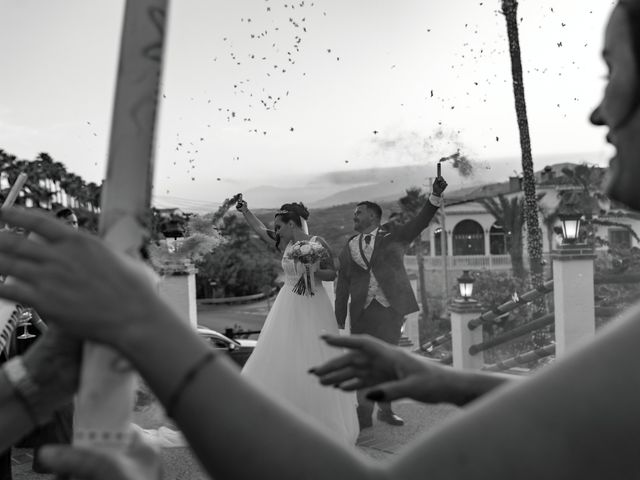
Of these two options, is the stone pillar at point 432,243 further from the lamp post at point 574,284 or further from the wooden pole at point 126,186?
the wooden pole at point 126,186

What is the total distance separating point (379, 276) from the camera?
691 centimetres

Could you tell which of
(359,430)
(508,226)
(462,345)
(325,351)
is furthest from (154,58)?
(508,226)

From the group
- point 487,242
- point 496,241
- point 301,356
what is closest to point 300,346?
point 301,356

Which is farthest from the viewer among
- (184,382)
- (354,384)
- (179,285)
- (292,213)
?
(179,285)

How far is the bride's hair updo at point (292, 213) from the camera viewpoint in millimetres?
6961

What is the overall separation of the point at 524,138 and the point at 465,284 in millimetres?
9945

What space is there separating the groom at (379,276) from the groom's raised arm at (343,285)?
0.7 inches

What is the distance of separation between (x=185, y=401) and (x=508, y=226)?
115 feet

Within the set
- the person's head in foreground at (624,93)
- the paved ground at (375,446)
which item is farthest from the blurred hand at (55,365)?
the paved ground at (375,446)

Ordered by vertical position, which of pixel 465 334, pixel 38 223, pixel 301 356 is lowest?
pixel 465 334

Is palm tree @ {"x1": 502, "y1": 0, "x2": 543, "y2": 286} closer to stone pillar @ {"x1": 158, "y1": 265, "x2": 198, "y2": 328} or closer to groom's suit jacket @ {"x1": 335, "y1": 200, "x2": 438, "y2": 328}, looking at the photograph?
stone pillar @ {"x1": 158, "y1": 265, "x2": 198, "y2": 328}

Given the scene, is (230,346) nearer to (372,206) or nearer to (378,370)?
(372,206)

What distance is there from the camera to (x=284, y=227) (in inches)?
274

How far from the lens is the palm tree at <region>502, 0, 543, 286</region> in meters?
16.4
